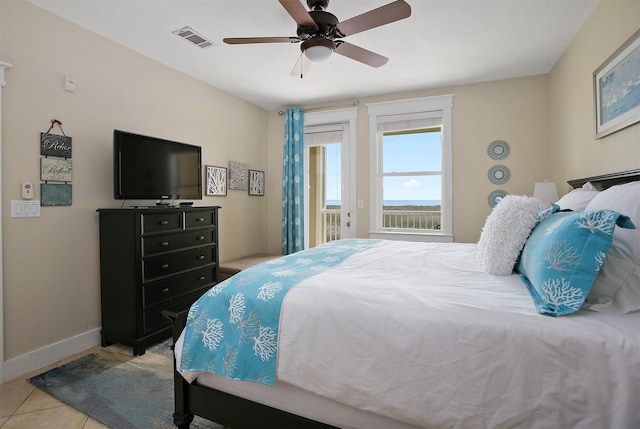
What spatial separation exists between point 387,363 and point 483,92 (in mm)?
3795

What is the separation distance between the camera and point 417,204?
434cm

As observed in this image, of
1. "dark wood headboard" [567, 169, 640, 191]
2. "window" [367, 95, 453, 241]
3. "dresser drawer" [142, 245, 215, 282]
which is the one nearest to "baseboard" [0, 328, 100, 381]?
"dresser drawer" [142, 245, 215, 282]

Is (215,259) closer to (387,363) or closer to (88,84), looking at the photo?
(88,84)

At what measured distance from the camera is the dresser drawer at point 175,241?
254 centimetres

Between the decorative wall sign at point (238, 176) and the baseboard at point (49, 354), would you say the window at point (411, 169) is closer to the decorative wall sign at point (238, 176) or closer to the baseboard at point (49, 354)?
the decorative wall sign at point (238, 176)

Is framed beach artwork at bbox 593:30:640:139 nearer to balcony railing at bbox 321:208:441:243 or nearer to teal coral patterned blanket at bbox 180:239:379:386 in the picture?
balcony railing at bbox 321:208:441:243

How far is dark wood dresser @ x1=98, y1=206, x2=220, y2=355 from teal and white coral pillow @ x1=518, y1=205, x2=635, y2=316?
8.49 ft

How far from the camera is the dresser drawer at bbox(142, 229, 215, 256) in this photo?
254 cm

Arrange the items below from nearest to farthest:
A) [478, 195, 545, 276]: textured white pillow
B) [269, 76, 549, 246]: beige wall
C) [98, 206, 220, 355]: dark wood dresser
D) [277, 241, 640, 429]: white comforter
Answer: [277, 241, 640, 429]: white comforter → [478, 195, 545, 276]: textured white pillow → [98, 206, 220, 355]: dark wood dresser → [269, 76, 549, 246]: beige wall

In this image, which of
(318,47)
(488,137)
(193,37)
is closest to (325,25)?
(318,47)

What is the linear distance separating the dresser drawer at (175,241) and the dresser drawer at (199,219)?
2.6 inches

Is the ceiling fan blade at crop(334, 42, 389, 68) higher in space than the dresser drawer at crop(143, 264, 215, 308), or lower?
higher

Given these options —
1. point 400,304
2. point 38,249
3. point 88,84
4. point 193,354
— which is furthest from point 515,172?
point 38,249

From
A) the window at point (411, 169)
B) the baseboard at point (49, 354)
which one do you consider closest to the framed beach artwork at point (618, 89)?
the window at point (411, 169)
